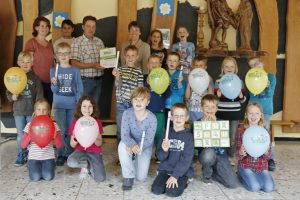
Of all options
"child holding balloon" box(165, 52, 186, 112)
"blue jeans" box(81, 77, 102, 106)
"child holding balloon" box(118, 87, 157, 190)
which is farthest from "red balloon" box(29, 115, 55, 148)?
"child holding balloon" box(165, 52, 186, 112)

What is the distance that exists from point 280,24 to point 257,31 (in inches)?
12.4

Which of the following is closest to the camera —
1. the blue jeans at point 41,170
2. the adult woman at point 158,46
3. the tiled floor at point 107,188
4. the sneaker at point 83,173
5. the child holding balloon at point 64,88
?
the tiled floor at point 107,188

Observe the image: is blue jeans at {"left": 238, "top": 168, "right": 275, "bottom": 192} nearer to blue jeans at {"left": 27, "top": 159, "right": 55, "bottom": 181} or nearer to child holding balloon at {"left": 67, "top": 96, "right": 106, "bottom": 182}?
child holding balloon at {"left": 67, "top": 96, "right": 106, "bottom": 182}

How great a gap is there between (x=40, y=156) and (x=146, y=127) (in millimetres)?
919

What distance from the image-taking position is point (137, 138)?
114 inches

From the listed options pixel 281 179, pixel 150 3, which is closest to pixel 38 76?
pixel 150 3

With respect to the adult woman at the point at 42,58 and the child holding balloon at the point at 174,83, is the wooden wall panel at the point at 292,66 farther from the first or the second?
the adult woman at the point at 42,58

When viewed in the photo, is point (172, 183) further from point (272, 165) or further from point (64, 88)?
point (64, 88)

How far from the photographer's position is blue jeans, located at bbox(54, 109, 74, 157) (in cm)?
334

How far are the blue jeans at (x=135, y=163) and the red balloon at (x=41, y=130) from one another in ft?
1.89

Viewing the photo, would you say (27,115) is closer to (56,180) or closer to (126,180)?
(56,180)

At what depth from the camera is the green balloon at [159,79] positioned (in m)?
3.14

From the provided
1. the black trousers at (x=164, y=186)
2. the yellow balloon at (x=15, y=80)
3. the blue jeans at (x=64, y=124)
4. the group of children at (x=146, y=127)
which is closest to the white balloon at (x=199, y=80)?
the group of children at (x=146, y=127)

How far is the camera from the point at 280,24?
4410 millimetres
